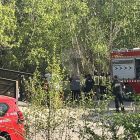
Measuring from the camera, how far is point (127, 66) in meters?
18.6

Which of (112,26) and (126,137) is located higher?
(112,26)

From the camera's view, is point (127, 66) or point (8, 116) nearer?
point (8, 116)

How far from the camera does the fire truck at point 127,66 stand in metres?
18.2

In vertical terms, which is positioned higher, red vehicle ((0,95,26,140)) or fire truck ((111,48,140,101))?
fire truck ((111,48,140,101))

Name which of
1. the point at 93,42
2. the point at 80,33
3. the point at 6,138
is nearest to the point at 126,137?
the point at 6,138

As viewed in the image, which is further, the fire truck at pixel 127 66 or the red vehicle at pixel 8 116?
the fire truck at pixel 127 66

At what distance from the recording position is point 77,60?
887 inches

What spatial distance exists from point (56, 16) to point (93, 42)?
296 cm

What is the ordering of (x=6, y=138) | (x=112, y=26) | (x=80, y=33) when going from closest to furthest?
(x=6, y=138), (x=80, y=33), (x=112, y=26)

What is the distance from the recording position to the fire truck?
59.6 feet

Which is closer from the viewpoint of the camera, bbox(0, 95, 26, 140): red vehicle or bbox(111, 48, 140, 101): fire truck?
bbox(0, 95, 26, 140): red vehicle

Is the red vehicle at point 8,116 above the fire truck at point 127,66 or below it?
below

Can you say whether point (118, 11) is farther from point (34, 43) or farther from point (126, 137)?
point (126, 137)

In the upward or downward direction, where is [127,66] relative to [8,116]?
upward
